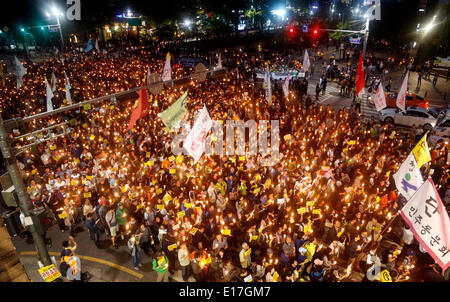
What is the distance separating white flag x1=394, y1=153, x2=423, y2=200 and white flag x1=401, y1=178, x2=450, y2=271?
1.51m

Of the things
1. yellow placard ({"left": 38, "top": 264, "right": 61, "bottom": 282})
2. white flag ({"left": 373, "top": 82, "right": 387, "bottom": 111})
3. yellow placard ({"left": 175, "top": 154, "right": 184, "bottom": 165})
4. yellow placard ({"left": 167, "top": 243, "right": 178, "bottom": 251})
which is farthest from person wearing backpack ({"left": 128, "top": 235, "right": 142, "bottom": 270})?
white flag ({"left": 373, "top": 82, "right": 387, "bottom": 111})

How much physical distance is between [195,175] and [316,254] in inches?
235

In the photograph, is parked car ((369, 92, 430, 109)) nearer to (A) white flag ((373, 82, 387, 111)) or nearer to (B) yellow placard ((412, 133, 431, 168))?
(A) white flag ((373, 82, 387, 111))

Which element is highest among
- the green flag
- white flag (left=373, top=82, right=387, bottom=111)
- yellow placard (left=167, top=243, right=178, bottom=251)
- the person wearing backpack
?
the green flag

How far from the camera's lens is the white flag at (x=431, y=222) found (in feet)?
15.4

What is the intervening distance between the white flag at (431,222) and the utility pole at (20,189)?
8.14m

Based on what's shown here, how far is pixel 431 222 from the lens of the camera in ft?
16.3

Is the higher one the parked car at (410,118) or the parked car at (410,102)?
the parked car at (410,102)

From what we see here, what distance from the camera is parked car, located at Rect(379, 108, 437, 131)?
62.5ft

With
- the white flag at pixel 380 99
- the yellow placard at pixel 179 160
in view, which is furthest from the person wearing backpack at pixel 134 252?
the white flag at pixel 380 99

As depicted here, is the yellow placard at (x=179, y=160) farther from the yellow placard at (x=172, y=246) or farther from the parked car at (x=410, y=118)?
the parked car at (x=410, y=118)

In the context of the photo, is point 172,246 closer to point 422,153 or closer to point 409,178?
point 409,178

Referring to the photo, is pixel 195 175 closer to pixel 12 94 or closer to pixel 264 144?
pixel 264 144
